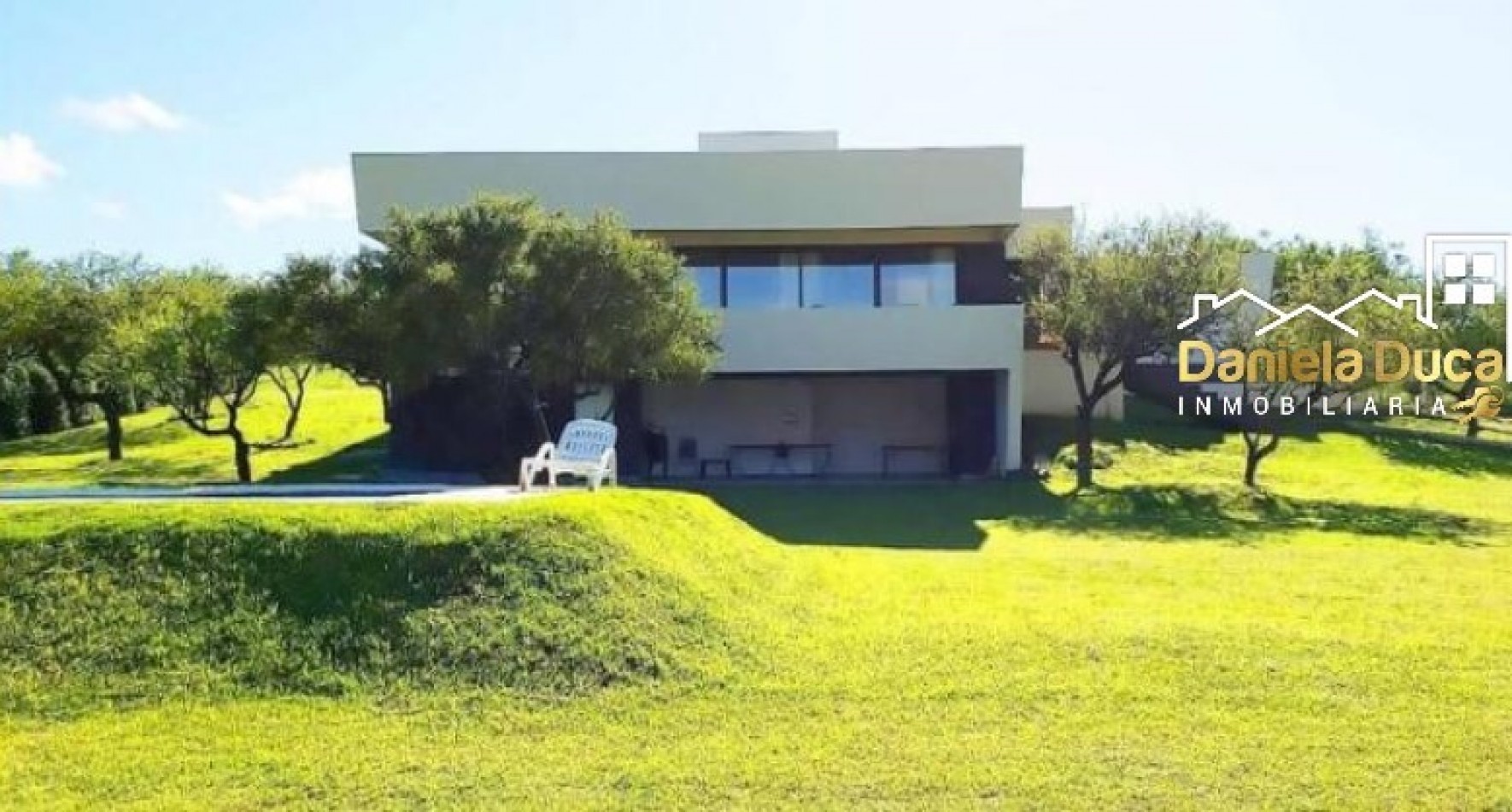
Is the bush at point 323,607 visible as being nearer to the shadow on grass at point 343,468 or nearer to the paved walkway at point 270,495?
the paved walkway at point 270,495

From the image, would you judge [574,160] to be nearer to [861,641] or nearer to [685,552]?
[685,552]

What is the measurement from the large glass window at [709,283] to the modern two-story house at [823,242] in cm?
3

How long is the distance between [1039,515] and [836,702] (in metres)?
10.6

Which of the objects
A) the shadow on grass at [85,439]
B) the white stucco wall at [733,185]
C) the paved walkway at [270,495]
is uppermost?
the white stucco wall at [733,185]

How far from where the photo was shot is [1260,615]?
8742 millimetres

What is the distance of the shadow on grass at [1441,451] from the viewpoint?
24.9m

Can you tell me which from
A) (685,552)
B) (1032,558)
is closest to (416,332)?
(685,552)

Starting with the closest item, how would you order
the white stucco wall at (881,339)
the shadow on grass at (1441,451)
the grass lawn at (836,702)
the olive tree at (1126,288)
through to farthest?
the grass lawn at (836,702)
the olive tree at (1126,288)
the white stucco wall at (881,339)
the shadow on grass at (1441,451)

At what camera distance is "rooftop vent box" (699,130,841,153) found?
74.4ft

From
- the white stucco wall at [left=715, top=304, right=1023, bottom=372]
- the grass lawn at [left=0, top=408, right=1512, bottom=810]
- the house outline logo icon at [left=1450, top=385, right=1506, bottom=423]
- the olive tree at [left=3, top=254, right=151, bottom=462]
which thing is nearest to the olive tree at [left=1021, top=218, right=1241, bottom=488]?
the white stucco wall at [left=715, top=304, right=1023, bottom=372]

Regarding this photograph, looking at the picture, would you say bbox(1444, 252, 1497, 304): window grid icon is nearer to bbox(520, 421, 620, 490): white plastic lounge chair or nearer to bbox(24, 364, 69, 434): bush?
bbox(520, 421, 620, 490): white plastic lounge chair

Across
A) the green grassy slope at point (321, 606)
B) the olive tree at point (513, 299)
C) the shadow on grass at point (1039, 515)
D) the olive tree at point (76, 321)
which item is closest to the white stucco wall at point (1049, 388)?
the shadow on grass at point (1039, 515)

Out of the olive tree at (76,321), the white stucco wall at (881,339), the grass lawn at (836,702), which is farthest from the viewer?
the olive tree at (76,321)

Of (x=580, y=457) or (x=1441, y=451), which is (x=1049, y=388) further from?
(x=580, y=457)
